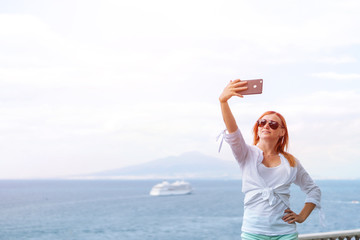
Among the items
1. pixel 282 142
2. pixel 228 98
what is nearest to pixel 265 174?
pixel 282 142

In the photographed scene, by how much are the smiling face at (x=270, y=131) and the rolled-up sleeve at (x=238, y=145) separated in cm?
10

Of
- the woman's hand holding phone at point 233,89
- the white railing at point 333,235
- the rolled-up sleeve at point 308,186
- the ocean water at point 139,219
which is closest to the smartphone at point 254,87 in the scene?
the woman's hand holding phone at point 233,89

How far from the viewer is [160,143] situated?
11256 cm

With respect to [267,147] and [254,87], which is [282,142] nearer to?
[267,147]

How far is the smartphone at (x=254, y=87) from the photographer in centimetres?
155

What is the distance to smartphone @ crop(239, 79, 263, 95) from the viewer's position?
1546mm

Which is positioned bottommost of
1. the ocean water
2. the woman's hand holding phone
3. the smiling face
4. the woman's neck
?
the ocean water

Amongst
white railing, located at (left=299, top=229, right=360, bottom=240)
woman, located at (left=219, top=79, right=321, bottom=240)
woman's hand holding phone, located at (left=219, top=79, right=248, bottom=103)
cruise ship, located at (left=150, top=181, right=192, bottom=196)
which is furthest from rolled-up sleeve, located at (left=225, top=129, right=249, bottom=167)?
cruise ship, located at (left=150, top=181, right=192, bottom=196)

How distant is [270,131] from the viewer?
1.70 metres

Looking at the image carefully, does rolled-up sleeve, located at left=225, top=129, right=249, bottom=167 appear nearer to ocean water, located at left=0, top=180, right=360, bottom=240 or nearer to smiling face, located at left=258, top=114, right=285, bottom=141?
smiling face, located at left=258, top=114, right=285, bottom=141

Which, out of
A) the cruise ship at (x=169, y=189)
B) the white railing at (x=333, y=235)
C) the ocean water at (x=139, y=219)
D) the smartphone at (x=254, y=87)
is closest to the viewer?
the smartphone at (x=254, y=87)

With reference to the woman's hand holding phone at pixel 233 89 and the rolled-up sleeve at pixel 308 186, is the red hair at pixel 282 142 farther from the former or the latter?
the woman's hand holding phone at pixel 233 89

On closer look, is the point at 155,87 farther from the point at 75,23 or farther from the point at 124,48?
the point at 75,23

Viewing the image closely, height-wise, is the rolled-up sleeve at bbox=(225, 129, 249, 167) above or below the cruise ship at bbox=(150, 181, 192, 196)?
above
